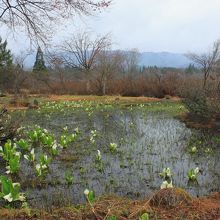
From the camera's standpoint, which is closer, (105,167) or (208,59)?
(105,167)

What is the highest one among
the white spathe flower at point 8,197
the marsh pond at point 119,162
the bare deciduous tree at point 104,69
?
the bare deciduous tree at point 104,69

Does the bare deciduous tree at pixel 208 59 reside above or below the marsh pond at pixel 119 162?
above

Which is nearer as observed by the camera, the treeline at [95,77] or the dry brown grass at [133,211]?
the dry brown grass at [133,211]

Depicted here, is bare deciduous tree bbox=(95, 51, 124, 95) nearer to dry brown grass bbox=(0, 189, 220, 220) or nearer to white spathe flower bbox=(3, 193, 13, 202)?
white spathe flower bbox=(3, 193, 13, 202)

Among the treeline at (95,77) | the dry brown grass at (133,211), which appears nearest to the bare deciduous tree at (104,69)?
the treeline at (95,77)

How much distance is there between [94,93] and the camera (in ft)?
135

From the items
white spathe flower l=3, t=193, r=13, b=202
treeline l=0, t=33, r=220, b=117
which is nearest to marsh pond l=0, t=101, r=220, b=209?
white spathe flower l=3, t=193, r=13, b=202

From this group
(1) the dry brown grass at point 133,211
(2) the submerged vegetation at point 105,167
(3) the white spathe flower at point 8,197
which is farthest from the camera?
(2) the submerged vegetation at point 105,167

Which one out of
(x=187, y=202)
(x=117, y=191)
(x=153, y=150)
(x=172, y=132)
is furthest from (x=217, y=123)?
(x=187, y=202)

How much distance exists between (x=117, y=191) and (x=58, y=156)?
126 inches

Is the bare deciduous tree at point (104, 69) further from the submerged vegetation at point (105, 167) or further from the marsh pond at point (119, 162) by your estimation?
the submerged vegetation at point (105, 167)

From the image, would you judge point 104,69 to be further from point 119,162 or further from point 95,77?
point 119,162

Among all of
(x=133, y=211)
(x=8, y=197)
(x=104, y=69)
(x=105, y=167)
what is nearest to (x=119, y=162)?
(x=105, y=167)

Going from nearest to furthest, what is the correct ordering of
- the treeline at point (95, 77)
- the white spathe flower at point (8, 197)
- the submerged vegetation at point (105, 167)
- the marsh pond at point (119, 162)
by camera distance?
the white spathe flower at point (8, 197) < the submerged vegetation at point (105, 167) < the marsh pond at point (119, 162) < the treeline at point (95, 77)
